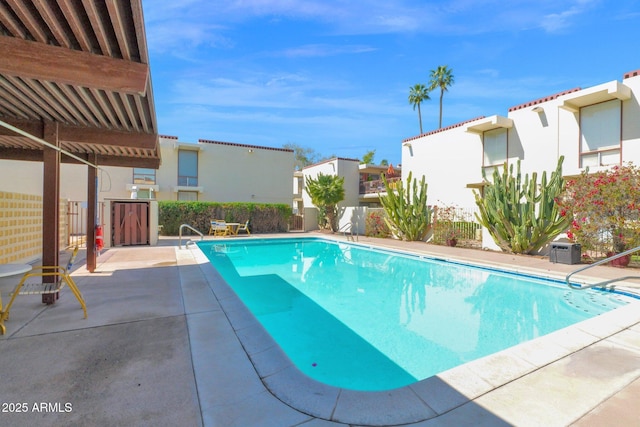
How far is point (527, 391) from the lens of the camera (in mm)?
2811

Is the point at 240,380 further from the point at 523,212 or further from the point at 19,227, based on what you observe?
the point at 523,212

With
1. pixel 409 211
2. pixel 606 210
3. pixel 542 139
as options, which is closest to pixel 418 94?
pixel 409 211

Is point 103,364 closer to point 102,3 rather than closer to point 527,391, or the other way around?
point 102,3

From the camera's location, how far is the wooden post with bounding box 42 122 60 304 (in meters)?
4.90

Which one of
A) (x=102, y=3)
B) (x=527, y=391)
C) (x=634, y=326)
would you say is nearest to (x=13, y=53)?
(x=102, y=3)

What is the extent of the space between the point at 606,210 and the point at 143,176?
24651 mm

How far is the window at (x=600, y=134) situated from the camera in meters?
11.9

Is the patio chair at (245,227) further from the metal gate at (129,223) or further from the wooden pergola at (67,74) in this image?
the wooden pergola at (67,74)

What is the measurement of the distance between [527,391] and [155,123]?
263 inches

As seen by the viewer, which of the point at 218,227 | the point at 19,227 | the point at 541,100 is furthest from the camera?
the point at 218,227

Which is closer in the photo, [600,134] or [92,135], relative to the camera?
[92,135]

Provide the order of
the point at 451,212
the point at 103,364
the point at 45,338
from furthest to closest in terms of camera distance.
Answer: the point at 451,212, the point at 45,338, the point at 103,364

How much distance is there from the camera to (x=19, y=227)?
27.6 feet

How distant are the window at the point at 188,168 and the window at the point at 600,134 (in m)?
22.9
